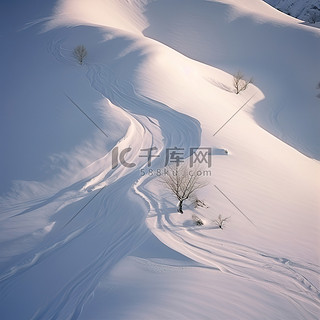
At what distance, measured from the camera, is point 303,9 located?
4038 cm

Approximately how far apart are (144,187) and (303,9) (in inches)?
1990

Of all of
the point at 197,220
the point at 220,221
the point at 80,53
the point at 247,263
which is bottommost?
the point at 197,220

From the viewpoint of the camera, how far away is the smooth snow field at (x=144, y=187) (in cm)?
472

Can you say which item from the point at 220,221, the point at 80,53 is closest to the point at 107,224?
the point at 220,221

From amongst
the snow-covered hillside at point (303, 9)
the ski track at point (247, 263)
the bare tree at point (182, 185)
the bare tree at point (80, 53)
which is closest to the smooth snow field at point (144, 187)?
the ski track at point (247, 263)

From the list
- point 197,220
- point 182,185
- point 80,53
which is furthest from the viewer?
point 80,53

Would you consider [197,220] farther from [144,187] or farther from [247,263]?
[144,187]

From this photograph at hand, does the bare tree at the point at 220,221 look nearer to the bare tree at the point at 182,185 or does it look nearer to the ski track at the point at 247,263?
the ski track at the point at 247,263

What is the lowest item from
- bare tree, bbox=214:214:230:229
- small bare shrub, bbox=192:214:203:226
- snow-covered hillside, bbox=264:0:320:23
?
small bare shrub, bbox=192:214:203:226

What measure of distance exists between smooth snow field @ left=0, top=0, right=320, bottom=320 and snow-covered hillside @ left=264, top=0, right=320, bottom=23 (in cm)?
2953

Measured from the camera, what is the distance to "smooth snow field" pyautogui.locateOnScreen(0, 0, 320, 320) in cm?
472

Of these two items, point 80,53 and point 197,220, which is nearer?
point 197,220

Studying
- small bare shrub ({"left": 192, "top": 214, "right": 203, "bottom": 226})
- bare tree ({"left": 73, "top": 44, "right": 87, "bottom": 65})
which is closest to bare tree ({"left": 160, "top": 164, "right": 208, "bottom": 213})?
small bare shrub ({"left": 192, "top": 214, "right": 203, "bottom": 226})

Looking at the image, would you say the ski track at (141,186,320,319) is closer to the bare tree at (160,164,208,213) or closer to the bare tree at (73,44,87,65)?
the bare tree at (160,164,208,213)
